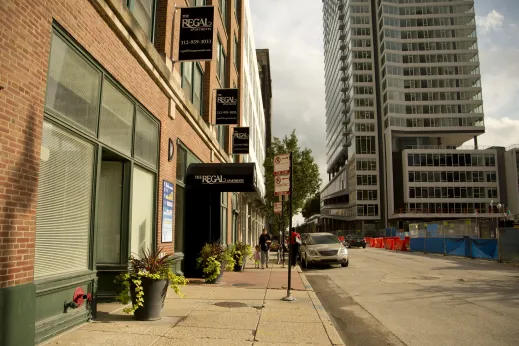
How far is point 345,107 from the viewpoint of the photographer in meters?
109

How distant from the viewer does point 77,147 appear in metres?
6.79

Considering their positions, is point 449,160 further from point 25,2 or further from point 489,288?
point 25,2

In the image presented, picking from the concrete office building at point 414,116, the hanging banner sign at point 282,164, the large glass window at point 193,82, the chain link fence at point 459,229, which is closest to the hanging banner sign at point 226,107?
the large glass window at point 193,82

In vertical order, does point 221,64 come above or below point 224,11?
below

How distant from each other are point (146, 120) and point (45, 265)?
4.73 m

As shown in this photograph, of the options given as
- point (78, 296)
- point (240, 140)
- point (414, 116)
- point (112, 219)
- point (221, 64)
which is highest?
point (414, 116)

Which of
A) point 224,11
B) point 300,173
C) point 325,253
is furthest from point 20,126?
point 300,173

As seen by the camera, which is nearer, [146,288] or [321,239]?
[146,288]

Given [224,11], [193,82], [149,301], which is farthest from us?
[224,11]

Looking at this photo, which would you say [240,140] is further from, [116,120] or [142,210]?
[116,120]

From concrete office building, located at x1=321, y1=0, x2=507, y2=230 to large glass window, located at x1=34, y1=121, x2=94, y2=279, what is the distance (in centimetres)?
8371

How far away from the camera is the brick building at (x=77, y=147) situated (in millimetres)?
4980

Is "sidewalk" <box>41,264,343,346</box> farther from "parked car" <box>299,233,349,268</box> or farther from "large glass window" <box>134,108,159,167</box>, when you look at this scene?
"parked car" <box>299,233,349,268</box>

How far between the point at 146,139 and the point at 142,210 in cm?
159
